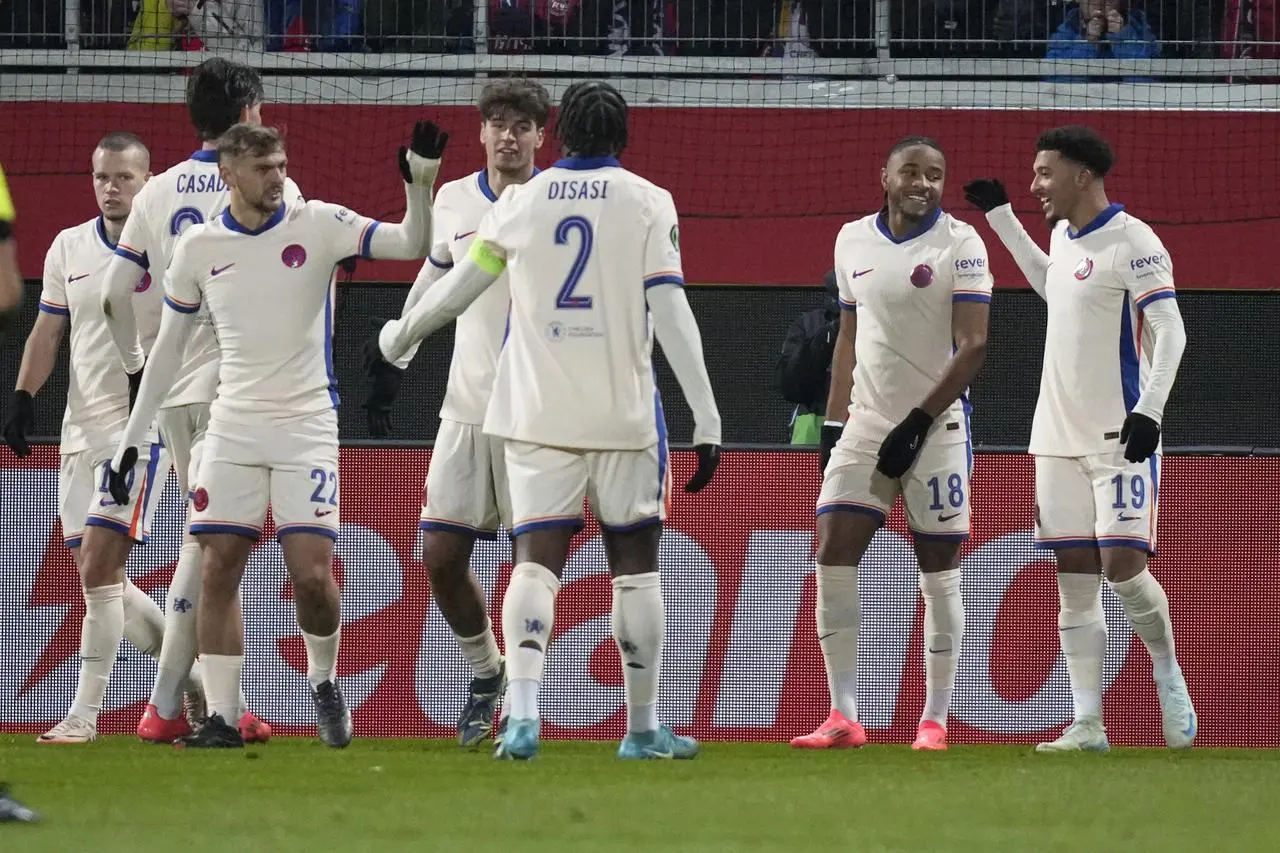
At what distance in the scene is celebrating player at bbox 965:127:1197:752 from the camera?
6.80 meters

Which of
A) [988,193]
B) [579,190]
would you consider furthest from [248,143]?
[988,193]

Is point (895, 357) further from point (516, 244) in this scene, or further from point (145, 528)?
point (145, 528)

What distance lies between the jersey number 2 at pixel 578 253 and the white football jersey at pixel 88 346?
2.40m

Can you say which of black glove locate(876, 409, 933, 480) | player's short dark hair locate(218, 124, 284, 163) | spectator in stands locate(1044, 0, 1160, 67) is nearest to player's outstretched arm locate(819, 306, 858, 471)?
black glove locate(876, 409, 933, 480)

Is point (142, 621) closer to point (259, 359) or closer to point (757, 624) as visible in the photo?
point (259, 359)

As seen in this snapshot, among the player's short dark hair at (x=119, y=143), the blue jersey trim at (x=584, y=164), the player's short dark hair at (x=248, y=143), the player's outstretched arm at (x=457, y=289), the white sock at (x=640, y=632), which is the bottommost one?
the white sock at (x=640, y=632)

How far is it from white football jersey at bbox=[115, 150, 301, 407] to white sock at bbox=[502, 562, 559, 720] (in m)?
1.73

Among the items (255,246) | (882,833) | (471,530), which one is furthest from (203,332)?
(882,833)

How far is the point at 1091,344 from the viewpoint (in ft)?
22.5

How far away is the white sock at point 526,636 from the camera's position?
554cm

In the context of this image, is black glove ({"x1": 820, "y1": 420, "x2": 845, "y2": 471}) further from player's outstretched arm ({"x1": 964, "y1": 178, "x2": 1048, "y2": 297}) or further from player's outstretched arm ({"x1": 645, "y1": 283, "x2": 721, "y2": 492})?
player's outstretched arm ({"x1": 645, "y1": 283, "x2": 721, "y2": 492})

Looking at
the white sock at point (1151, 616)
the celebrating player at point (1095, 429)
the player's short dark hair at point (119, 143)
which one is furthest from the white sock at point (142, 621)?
the white sock at point (1151, 616)

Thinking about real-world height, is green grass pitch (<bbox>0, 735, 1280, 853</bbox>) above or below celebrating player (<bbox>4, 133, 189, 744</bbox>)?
below

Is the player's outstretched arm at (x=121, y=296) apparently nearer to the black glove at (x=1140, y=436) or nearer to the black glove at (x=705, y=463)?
the black glove at (x=705, y=463)
